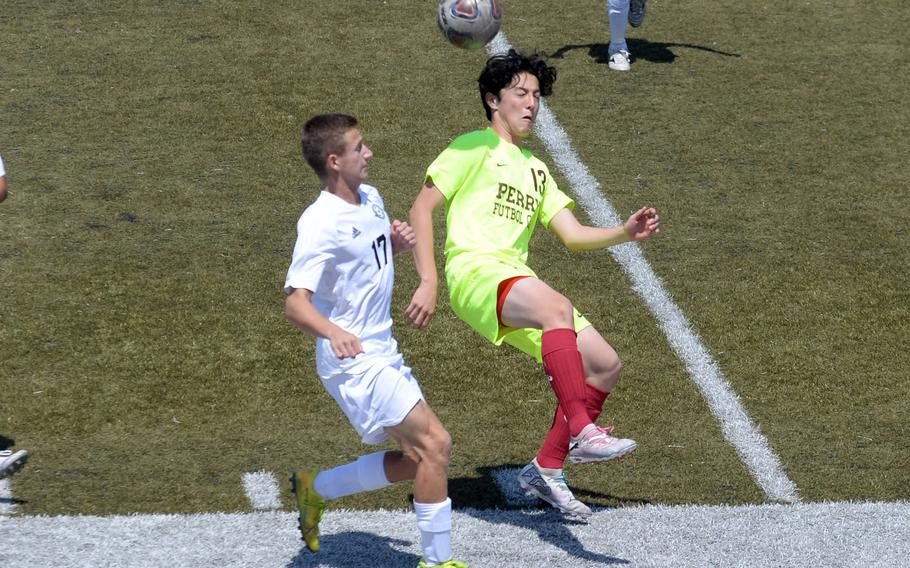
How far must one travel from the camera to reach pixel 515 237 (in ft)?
21.0

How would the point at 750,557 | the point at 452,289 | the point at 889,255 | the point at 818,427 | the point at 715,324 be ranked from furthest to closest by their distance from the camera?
the point at 889,255 → the point at 715,324 → the point at 818,427 → the point at 452,289 → the point at 750,557

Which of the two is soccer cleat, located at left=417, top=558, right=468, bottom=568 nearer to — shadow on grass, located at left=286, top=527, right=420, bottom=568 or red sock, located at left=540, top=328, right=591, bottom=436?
shadow on grass, located at left=286, top=527, right=420, bottom=568

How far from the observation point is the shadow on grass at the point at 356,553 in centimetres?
579

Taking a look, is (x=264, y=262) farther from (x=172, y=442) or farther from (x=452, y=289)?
(x=452, y=289)

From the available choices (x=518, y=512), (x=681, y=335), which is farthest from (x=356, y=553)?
(x=681, y=335)

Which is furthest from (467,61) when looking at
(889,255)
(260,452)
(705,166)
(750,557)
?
(750,557)

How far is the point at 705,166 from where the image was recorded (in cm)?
1083

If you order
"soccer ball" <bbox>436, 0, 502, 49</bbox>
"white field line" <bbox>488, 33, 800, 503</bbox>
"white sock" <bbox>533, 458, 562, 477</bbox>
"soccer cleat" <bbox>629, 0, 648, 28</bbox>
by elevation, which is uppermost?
"soccer ball" <bbox>436, 0, 502, 49</bbox>

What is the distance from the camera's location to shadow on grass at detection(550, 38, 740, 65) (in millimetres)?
12648

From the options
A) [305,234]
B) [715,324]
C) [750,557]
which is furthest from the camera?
[715,324]

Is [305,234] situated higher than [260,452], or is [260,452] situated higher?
[305,234]

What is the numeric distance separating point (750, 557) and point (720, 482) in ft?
3.67

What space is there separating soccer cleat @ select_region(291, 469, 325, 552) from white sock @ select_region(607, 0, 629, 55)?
743 centimetres

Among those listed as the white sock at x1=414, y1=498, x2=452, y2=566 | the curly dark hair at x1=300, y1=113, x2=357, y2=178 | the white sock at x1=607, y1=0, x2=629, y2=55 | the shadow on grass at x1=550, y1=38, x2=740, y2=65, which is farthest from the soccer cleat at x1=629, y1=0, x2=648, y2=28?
the white sock at x1=414, y1=498, x2=452, y2=566
